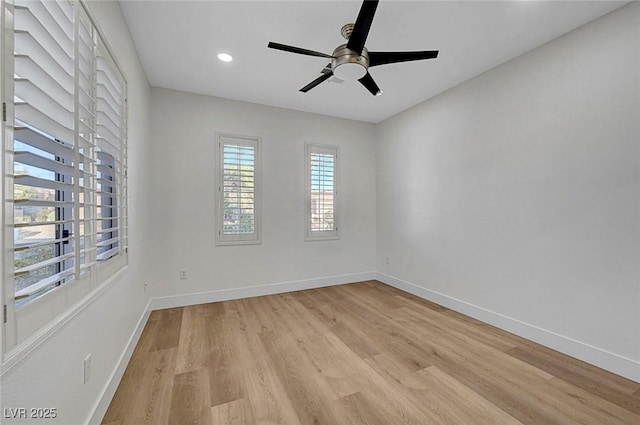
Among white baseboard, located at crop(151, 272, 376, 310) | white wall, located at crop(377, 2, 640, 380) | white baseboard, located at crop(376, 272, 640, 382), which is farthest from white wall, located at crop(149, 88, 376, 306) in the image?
white baseboard, located at crop(376, 272, 640, 382)

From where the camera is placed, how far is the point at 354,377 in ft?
6.71

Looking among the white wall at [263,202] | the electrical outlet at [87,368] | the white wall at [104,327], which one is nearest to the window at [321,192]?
the white wall at [263,202]

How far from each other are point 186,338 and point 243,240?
1.48 metres

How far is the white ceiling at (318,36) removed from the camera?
2057 mm

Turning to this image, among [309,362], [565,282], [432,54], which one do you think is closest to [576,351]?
[565,282]

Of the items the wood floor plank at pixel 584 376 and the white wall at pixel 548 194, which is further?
the white wall at pixel 548 194

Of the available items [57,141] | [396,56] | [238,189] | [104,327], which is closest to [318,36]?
[396,56]

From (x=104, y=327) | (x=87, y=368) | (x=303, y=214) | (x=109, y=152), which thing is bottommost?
(x=87, y=368)

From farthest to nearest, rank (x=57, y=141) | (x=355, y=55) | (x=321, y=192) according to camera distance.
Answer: (x=321, y=192) → (x=355, y=55) → (x=57, y=141)

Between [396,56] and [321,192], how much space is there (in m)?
2.58

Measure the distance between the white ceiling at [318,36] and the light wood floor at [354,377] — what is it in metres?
2.82

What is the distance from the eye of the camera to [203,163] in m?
3.61

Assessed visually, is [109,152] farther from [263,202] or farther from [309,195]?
[309,195]

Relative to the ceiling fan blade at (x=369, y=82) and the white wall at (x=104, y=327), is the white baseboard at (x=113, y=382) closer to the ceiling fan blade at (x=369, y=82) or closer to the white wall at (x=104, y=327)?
the white wall at (x=104, y=327)
